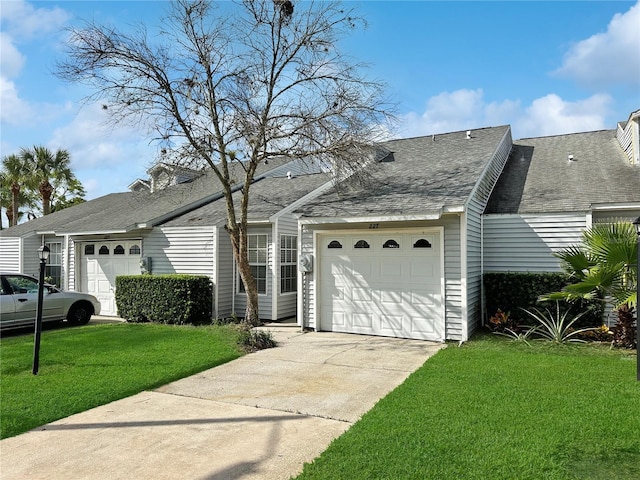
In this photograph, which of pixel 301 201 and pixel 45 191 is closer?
pixel 301 201

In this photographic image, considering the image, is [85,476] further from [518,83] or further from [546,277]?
[518,83]

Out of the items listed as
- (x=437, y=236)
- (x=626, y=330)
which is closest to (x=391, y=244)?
(x=437, y=236)

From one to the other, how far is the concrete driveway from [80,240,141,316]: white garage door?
7734mm

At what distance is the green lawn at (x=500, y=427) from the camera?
342 cm

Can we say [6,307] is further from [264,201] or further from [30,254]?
[30,254]

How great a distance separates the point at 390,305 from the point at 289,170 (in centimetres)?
950

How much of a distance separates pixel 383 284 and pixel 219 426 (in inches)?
215

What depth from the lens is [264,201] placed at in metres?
13.0

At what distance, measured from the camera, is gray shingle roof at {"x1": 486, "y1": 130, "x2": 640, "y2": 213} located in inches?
383

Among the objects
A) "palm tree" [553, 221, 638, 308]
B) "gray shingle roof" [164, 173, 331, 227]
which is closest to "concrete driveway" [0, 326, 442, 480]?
"palm tree" [553, 221, 638, 308]

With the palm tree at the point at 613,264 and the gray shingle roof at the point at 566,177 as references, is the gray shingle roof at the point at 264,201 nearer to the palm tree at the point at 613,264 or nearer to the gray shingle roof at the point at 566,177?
the gray shingle roof at the point at 566,177

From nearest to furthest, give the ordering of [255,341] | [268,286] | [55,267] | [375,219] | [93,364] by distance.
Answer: [93,364] → [255,341] → [375,219] → [268,286] → [55,267]

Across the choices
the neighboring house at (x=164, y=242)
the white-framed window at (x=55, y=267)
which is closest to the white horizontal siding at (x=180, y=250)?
the neighboring house at (x=164, y=242)

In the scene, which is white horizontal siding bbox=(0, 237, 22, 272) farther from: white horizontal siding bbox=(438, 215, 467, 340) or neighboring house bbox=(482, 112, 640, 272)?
neighboring house bbox=(482, 112, 640, 272)
